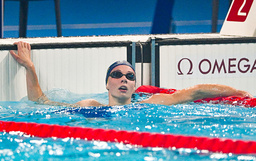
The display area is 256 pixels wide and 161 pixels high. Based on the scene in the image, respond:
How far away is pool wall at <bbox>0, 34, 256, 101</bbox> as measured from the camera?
4.51 meters

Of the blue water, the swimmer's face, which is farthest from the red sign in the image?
the swimmer's face

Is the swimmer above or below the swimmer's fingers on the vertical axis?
below

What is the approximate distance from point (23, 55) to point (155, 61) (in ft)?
4.62

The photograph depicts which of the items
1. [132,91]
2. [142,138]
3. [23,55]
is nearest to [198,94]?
[132,91]

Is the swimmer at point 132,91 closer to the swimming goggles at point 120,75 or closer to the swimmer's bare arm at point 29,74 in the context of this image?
the swimming goggles at point 120,75

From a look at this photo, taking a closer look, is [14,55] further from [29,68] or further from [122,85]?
[122,85]

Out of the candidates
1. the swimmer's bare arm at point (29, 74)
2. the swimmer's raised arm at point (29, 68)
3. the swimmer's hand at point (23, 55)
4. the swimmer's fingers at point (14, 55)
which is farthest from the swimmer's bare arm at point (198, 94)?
the swimmer's fingers at point (14, 55)

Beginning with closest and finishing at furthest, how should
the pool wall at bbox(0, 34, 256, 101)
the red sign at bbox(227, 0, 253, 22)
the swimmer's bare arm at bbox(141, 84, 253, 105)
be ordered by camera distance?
the swimmer's bare arm at bbox(141, 84, 253, 105) → the pool wall at bbox(0, 34, 256, 101) → the red sign at bbox(227, 0, 253, 22)

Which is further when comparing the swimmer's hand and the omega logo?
the omega logo

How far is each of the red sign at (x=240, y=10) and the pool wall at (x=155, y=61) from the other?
1.18ft

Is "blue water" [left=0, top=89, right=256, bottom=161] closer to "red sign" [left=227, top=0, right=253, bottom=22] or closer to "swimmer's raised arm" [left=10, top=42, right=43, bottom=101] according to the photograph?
"swimmer's raised arm" [left=10, top=42, right=43, bottom=101]

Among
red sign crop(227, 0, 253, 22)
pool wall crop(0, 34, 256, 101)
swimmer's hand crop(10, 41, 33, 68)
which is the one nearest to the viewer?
swimmer's hand crop(10, 41, 33, 68)

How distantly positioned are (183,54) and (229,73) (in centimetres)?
55

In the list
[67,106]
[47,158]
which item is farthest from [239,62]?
[47,158]
